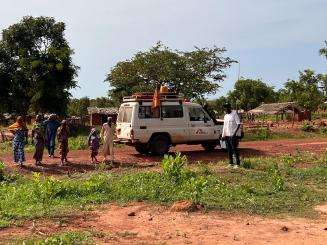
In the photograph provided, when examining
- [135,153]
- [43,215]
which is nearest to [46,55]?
[135,153]

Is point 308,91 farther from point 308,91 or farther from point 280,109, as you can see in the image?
point 280,109

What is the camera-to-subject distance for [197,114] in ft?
60.4

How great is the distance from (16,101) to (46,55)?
3.95m

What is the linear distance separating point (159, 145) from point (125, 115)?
1.53m

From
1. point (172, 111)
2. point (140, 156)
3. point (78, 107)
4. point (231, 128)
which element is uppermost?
point (78, 107)

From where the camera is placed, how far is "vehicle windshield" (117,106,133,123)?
57.2ft

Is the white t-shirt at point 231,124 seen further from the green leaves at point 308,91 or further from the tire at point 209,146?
the green leaves at point 308,91

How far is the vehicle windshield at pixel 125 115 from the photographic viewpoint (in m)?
17.4

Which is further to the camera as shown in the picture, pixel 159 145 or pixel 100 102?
pixel 100 102

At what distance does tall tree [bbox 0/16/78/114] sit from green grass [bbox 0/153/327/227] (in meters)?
24.9

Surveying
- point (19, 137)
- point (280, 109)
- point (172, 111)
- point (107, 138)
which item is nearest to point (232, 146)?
point (107, 138)

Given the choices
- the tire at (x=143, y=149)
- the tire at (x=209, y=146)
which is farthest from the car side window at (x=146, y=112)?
the tire at (x=209, y=146)

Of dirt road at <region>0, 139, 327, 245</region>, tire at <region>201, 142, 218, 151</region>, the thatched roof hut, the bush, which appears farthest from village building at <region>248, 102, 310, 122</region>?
the bush

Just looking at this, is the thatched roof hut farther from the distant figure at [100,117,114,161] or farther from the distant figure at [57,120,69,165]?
the distant figure at [57,120,69,165]
